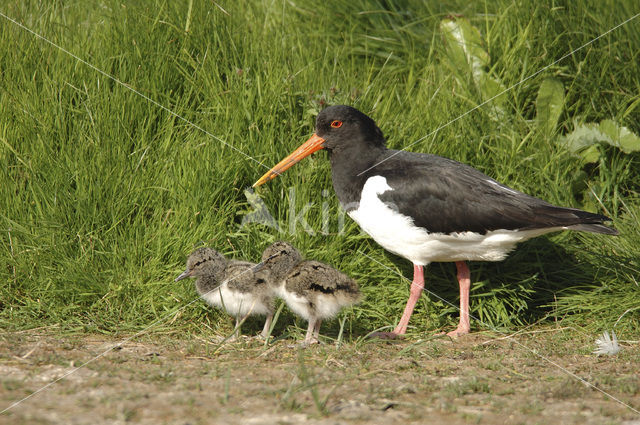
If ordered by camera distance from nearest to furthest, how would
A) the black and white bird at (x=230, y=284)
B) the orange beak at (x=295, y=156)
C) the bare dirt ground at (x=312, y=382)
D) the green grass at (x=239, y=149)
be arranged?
the bare dirt ground at (x=312, y=382) < the black and white bird at (x=230, y=284) < the green grass at (x=239, y=149) < the orange beak at (x=295, y=156)

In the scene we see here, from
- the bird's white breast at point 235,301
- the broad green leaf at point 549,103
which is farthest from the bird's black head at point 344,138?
the broad green leaf at point 549,103

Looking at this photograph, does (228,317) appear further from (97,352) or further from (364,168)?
(364,168)

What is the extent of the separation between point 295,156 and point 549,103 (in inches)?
86.4

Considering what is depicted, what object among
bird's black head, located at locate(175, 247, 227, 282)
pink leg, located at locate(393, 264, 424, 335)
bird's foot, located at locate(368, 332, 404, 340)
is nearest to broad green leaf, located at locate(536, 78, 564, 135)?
pink leg, located at locate(393, 264, 424, 335)

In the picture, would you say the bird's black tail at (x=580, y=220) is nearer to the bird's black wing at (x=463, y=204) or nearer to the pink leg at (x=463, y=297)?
the bird's black wing at (x=463, y=204)

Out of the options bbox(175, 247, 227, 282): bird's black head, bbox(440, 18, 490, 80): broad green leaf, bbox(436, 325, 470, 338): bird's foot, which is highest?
bbox(440, 18, 490, 80): broad green leaf

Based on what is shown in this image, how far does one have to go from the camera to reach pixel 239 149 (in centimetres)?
483

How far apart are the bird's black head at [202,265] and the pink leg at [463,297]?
162 cm

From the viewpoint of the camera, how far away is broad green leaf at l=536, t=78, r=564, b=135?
5.34 metres

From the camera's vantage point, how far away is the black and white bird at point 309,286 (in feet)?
13.0

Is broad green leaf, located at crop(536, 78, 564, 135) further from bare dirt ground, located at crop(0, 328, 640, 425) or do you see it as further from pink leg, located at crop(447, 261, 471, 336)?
bare dirt ground, located at crop(0, 328, 640, 425)

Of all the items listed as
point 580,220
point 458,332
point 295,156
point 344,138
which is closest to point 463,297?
point 458,332

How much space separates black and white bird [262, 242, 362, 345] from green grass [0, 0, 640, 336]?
0.46 m

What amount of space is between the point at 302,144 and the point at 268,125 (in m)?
0.30
